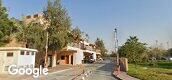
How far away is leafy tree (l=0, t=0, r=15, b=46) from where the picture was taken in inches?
1994

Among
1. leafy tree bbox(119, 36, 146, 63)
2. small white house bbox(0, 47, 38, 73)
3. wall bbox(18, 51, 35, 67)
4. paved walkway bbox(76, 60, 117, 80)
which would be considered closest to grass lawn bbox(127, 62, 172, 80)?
paved walkway bbox(76, 60, 117, 80)

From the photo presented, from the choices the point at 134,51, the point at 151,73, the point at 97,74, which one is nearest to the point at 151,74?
the point at 151,73

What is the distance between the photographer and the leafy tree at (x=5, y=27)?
50656 mm

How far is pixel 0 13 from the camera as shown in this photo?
166 ft

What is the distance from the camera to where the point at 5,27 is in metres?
51.2

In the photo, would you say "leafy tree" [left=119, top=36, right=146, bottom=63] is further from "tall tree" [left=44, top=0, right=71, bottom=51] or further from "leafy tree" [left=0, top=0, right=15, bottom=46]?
"leafy tree" [left=0, top=0, right=15, bottom=46]

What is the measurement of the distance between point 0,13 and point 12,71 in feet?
61.8

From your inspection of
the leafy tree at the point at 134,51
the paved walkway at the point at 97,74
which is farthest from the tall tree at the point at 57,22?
the leafy tree at the point at 134,51

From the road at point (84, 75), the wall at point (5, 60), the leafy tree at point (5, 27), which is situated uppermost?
the leafy tree at point (5, 27)

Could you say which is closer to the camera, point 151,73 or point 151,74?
point 151,74

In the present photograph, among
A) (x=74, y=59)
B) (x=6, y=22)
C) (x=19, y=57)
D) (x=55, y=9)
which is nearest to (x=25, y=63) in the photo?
(x=19, y=57)

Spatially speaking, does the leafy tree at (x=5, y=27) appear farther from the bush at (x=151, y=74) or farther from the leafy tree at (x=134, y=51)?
the bush at (x=151, y=74)

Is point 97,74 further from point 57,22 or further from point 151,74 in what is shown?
point 57,22

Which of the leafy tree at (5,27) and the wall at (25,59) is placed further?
the leafy tree at (5,27)
